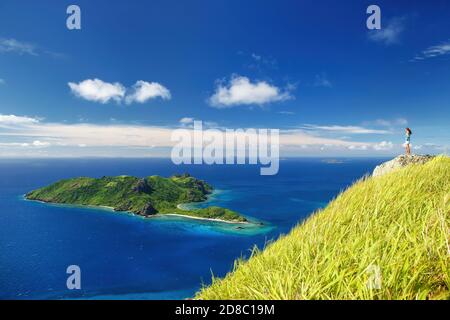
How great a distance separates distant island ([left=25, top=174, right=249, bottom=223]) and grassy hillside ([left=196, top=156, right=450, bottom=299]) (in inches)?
5452

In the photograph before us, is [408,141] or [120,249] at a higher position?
[408,141]

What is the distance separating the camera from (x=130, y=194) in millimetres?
170250

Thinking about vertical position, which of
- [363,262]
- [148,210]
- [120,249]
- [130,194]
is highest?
[363,262]

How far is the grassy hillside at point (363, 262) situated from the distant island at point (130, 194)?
138 m

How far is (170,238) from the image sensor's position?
11706cm

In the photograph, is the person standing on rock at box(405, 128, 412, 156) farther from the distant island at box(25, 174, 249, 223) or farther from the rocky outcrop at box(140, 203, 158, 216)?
the rocky outcrop at box(140, 203, 158, 216)

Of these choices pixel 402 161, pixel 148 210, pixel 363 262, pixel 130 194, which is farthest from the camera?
pixel 130 194

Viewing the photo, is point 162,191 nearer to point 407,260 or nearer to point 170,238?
point 170,238

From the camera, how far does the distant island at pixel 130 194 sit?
157m

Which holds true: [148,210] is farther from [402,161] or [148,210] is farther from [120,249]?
[402,161]

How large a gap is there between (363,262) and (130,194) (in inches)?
6944

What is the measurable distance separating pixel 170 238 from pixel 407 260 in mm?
119733

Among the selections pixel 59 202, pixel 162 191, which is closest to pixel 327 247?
pixel 162 191

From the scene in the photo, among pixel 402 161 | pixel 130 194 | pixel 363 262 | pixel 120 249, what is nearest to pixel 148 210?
pixel 130 194
